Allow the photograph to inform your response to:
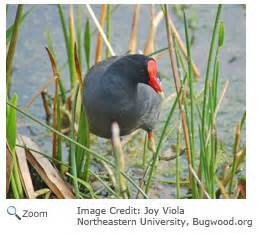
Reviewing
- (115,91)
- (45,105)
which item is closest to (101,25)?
(45,105)

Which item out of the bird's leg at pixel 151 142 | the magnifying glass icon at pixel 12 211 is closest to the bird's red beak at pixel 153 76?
the bird's leg at pixel 151 142

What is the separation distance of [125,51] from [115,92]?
98 cm

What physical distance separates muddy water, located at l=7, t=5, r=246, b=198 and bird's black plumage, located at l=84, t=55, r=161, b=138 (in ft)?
1.61

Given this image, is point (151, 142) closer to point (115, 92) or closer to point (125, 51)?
point (115, 92)

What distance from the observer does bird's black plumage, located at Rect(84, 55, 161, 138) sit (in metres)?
2.20

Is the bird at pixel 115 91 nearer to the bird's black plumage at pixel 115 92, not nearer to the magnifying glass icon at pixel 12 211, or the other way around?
the bird's black plumage at pixel 115 92

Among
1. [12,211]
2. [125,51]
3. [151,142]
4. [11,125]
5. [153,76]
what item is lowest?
[12,211]

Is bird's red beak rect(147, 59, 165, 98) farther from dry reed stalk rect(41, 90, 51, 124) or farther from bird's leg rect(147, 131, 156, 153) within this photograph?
dry reed stalk rect(41, 90, 51, 124)

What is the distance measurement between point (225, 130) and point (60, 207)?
110 centimetres

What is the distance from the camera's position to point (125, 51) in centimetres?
318

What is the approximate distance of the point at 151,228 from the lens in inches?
75.1

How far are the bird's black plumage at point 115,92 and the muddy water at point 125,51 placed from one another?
49 centimetres

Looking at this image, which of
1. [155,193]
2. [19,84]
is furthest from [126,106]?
[19,84]
